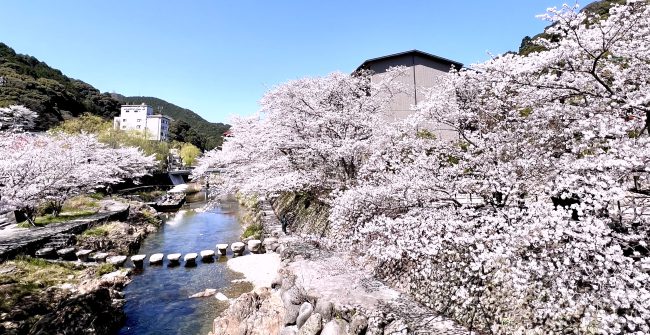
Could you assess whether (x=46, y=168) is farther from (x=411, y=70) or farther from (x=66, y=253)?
(x=411, y=70)

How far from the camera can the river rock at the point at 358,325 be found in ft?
20.9

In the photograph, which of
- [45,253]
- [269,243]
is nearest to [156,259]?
[45,253]

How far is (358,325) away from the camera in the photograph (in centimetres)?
642

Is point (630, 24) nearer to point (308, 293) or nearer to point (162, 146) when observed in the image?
point (308, 293)

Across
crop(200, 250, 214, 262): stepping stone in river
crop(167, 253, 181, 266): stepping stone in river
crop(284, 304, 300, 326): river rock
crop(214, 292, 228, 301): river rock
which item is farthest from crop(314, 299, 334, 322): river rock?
crop(167, 253, 181, 266): stepping stone in river

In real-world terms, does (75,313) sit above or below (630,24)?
below

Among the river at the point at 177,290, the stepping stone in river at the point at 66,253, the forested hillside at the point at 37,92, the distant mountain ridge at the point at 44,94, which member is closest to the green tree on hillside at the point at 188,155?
the distant mountain ridge at the point at 44,94

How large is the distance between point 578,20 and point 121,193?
4136cm

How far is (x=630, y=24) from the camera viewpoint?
4.88 meters

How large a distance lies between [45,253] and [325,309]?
13878 mm

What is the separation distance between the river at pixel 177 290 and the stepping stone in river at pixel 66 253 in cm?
305

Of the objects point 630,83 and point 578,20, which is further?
point 630,83

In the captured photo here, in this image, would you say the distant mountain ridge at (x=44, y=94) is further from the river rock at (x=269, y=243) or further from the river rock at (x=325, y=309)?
the river rock at (x=325, y=309)

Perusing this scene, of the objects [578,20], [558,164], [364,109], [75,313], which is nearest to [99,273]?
[75,313]
